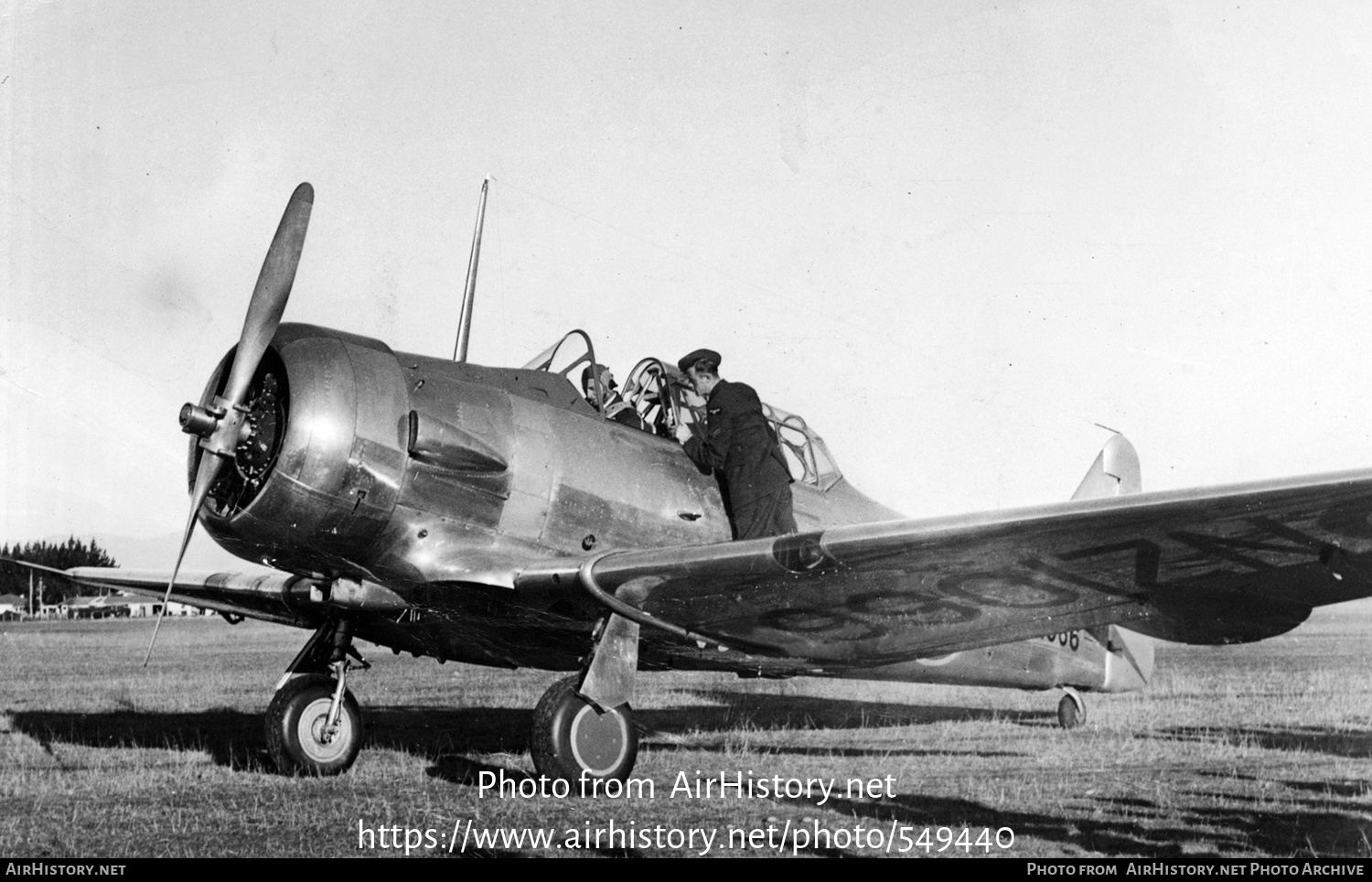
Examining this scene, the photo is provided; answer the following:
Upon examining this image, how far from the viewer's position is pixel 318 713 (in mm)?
7148

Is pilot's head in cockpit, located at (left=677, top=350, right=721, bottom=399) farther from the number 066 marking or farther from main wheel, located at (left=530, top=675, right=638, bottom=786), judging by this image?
the number 066 marking

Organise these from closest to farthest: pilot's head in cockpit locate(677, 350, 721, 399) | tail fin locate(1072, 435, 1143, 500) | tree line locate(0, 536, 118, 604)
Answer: pilot's head in cockpit locate(677, 350, 721, 399) → tail fin locate(1072, 435, 1143, 500) → tree line locate(0, 536, 118, 604)

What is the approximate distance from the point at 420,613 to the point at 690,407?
214cm

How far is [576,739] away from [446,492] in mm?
1500

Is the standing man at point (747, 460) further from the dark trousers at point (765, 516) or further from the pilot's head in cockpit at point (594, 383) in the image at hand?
the pilot's head in cockpit at point (594, 383)

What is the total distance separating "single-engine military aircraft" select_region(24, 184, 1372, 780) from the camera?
15.9 ft

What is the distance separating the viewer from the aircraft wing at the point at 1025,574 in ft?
14.2

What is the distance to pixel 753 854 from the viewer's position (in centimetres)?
444

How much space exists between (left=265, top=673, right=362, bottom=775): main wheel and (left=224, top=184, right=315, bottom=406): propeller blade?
232 cm

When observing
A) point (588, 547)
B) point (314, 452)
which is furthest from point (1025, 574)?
point (314, 452)

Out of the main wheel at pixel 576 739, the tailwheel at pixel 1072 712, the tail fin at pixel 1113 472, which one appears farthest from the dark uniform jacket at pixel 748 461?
the tail fin at pixel 1113 472

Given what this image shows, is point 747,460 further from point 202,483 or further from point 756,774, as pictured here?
point 202,483

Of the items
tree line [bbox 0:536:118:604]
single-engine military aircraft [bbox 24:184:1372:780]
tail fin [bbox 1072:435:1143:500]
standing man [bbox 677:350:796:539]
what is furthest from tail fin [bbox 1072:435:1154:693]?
tree line [bbox 0:536:118:604]
